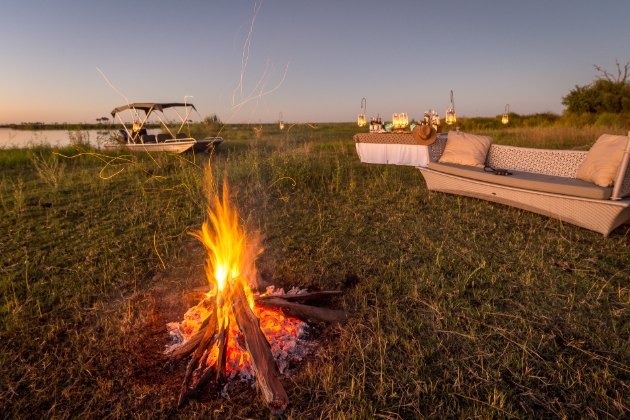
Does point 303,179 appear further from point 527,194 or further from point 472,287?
point 472,287

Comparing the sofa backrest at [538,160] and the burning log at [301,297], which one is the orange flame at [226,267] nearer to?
the burning log at [301,297]

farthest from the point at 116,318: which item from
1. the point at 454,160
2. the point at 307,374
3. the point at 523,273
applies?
the point at 454,160

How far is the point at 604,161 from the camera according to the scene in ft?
13.2

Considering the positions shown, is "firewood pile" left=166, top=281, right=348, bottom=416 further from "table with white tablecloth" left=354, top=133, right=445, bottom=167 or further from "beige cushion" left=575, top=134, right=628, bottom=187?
"table with white tablecloth" left=354, top=133, right=445, bottom=167

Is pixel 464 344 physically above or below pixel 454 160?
below

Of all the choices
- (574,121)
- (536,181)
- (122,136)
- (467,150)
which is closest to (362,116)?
(467,150)

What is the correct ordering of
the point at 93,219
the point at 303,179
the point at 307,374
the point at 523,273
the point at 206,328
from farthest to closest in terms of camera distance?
the point at 303,179
the point at 93,219
the point at 523,273
the point at 206,328
the point at 307,374

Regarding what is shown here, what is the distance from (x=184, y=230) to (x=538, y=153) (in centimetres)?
511

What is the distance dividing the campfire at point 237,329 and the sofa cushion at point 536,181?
3082 millimetres

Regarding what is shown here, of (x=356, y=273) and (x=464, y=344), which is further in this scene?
(x=356, y=273)

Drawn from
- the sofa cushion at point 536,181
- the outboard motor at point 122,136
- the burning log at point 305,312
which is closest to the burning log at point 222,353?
the burning log at point 305,312

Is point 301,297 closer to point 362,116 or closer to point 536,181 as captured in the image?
point 536,181

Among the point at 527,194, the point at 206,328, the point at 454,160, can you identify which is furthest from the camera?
the point at 454,160

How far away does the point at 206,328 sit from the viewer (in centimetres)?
228
